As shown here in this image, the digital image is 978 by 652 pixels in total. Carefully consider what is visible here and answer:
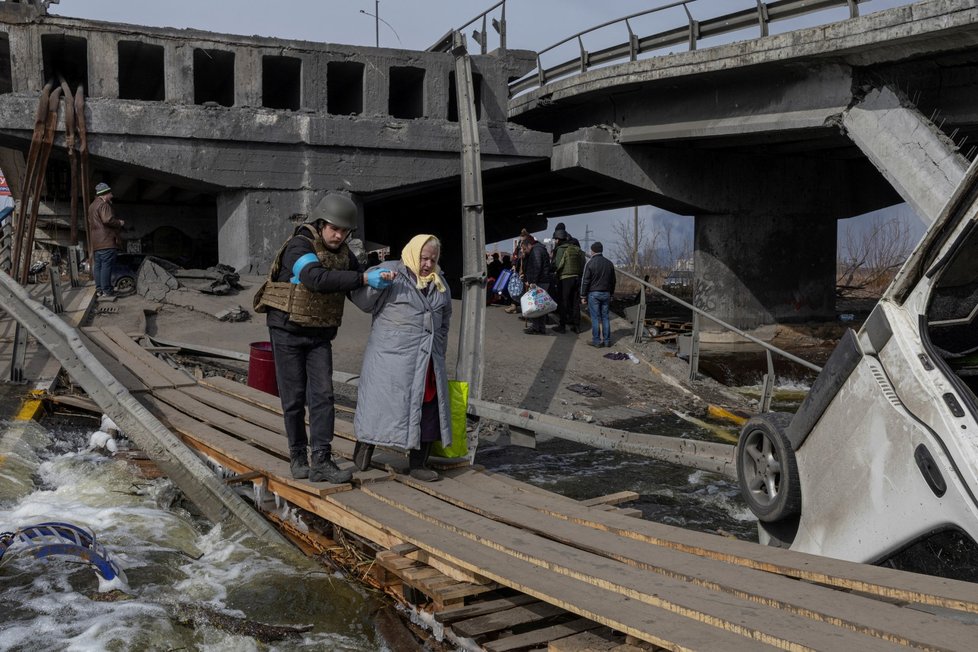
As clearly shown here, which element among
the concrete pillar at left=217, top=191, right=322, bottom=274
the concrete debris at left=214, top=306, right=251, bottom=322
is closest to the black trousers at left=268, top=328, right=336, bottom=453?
the concrete debris at left=214, top=306, right=251, bottom=322

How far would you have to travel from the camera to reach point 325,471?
209 inches

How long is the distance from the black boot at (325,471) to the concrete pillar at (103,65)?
37.4ft

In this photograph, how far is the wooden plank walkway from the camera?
2979 mm

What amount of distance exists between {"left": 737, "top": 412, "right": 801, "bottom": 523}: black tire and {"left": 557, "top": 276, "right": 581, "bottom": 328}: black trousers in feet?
33.2

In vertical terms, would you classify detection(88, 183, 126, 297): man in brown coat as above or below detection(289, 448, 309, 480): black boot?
above

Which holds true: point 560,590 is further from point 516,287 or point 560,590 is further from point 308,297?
point 516,287

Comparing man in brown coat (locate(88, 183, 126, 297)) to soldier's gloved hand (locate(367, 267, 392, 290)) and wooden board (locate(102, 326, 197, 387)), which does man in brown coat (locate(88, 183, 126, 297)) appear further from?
soldier's gloved hand (locate(367, 267, 392, 290))

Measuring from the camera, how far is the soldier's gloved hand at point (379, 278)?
5.00 m

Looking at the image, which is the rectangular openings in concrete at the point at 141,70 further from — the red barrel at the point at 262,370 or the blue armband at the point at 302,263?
the blue armband at the point at 302,263

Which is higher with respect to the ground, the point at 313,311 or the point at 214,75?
the point at 214,75

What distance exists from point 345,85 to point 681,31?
7311mm

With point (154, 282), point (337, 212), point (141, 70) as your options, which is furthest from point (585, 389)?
point (141, 70)

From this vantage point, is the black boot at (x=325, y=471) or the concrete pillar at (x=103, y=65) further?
the concrete pillar at (x=103, y=65)

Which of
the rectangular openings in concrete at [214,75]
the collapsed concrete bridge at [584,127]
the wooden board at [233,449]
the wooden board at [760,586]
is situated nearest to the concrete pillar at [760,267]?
the collapsed concrete bridge at [584,127]
